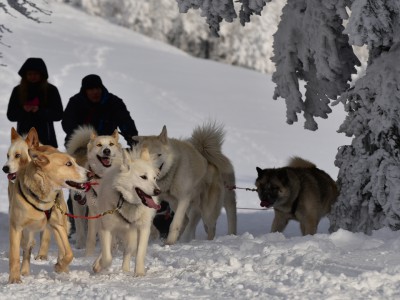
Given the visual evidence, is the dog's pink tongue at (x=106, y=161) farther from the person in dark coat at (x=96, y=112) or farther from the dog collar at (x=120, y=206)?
the person in dark coat at (x=96, y=112)

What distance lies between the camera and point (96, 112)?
9.95 meters

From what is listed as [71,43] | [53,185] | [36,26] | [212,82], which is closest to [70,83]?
[212,82]

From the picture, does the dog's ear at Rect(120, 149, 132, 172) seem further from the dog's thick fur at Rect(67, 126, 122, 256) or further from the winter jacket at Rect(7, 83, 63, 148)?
the winter jacket at Rect(7, 83, 63, 148)

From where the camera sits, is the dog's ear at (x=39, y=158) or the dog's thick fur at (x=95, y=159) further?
the dog's thick fur at (x=95, y=159)

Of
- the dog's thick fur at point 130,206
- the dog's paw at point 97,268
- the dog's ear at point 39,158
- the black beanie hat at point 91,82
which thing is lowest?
the dog's paw at point 97,268

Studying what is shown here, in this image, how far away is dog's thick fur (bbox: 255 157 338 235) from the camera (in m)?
9.51

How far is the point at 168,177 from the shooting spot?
30.2ft

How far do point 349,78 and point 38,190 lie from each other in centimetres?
457

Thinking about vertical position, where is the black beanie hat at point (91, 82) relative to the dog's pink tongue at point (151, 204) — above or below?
above

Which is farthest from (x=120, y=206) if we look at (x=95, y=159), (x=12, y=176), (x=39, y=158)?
(x=95, y=159)

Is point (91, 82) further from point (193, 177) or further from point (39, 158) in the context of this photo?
point (39, 158)

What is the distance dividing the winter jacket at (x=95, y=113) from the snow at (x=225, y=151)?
1.56m

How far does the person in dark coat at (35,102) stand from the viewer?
32.6 ft

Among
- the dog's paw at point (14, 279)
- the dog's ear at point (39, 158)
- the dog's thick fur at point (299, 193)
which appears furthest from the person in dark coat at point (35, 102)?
the dog's paw at point (14, 279)
